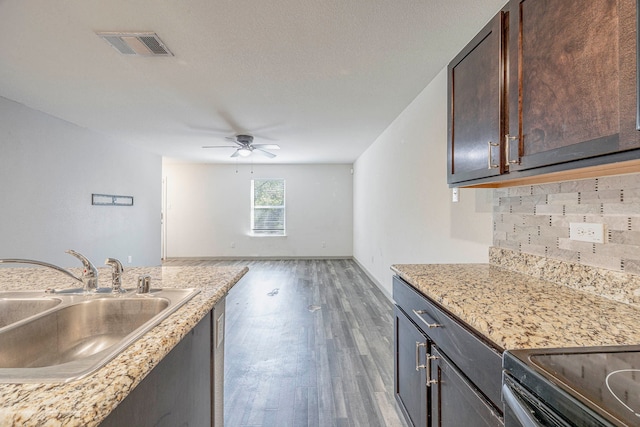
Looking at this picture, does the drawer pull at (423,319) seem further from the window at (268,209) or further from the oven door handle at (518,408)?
the window at (268,209)

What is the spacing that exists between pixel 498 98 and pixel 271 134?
3.50 m

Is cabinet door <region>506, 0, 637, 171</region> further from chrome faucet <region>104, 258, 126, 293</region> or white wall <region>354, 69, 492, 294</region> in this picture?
chrome faucet <region>104, 258, 126, 293</region>

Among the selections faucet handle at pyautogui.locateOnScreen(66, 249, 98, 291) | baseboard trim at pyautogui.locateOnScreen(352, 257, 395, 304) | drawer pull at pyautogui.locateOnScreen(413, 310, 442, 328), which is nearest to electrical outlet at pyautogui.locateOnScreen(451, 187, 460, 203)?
drawer pull at pyautogui.locateOnScreen(413, 310, 442, 328)

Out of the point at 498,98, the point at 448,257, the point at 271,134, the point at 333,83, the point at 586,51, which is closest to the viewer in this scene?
the point at 586,51

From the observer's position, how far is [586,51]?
2.89 ft

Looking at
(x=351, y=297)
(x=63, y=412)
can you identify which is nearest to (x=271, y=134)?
(x=351, y=297)

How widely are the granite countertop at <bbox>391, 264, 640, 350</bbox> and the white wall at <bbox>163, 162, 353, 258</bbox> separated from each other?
227 inches

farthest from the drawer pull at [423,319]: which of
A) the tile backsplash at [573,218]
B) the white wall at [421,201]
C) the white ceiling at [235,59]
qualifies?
the white ceiling at [235,59]

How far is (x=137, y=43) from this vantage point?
78.5 inches

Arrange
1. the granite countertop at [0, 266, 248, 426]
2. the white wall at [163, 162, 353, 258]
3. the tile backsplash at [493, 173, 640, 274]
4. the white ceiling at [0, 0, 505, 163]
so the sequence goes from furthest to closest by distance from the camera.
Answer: the white wall at [163, 162, 353, 258] → the white ceiling at [0, 0, 505, 163] → the tile backsplash at [493, 173, 640, 274] → the granite countertop at [0, 266, 248, 426]

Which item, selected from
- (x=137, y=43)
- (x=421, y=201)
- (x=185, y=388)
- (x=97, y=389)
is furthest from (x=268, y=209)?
(x=97, y=389)

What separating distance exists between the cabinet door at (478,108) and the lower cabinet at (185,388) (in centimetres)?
142

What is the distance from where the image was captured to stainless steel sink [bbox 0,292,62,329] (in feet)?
3.71

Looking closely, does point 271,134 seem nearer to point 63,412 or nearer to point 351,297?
point 351,297
